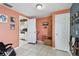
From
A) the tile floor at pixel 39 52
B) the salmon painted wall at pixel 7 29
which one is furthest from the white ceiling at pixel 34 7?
the tile floor at pixel 39 52

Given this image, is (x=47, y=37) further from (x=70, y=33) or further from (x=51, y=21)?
(x=70, y=33)

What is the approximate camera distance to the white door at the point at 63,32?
1.80 m

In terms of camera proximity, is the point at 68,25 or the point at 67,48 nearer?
the point at 68,25

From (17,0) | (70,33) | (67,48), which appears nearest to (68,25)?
(70,33)

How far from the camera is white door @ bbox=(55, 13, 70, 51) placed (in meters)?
1.80

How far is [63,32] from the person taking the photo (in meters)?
2.03

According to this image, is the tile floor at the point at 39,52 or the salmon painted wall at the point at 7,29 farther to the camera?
the salmon painted wall at the point at 7,29

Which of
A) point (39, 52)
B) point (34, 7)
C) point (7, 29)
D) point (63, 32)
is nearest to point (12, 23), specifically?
point (7, 29)

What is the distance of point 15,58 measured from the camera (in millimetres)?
874

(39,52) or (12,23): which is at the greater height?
(12,23)

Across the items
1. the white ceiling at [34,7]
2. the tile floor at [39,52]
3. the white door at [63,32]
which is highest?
the white ceiling at [34,7]

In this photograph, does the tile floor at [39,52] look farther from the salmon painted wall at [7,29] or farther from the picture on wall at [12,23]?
the picture on wall at [12,23]

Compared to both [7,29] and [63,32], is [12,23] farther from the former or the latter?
[63,32]

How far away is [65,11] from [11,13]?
1.04m
